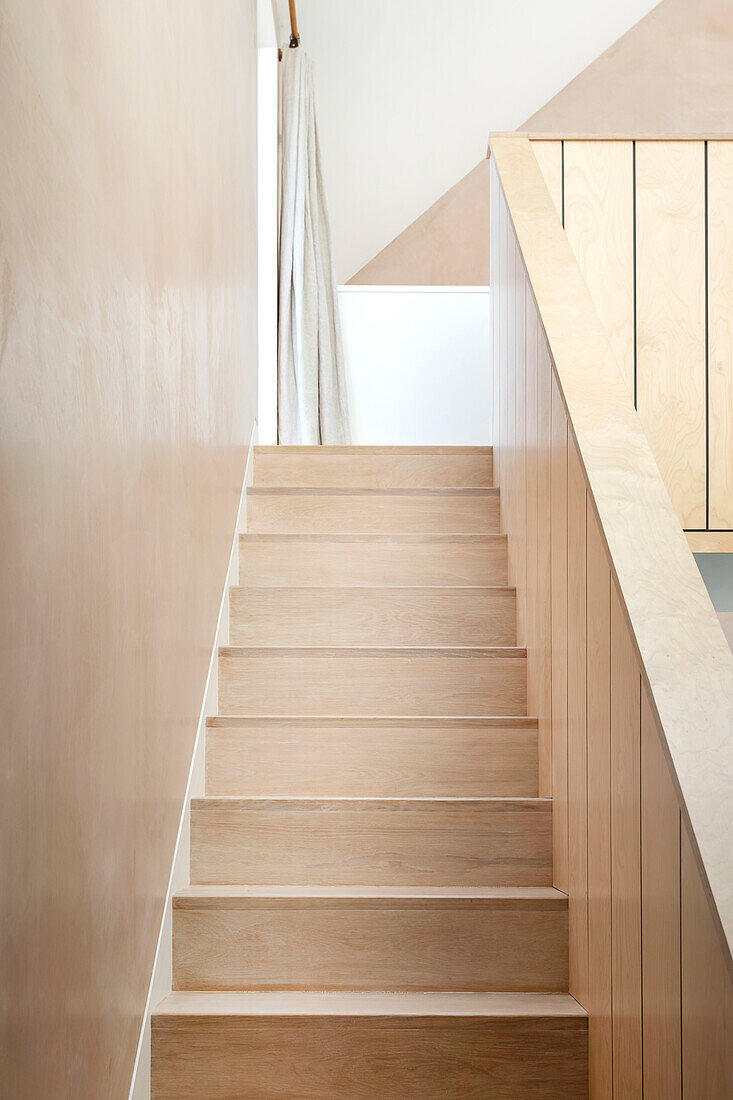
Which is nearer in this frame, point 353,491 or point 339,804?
point 339,804

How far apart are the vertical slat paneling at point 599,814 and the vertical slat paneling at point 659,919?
216mm

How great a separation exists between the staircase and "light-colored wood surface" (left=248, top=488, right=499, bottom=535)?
0.5 inches

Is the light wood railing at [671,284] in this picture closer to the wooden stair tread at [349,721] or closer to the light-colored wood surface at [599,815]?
the wooden stair tread at [349,721]

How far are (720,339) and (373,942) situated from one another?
5.96 feet

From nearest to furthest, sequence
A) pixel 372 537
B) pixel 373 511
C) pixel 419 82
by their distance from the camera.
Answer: pixel 372 537 → pixel 373 511 → pixel 419 82

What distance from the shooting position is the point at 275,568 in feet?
9.18

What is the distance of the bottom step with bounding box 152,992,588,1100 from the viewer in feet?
5.21

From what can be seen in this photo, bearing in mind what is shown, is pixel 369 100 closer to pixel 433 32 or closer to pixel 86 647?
pixel 433 32

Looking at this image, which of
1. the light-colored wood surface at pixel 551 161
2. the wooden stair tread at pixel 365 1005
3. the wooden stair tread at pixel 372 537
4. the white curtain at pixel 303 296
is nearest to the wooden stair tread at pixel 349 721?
the wooden stair tread at pixel 365 1005

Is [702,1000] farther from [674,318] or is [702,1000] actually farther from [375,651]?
[674,318]

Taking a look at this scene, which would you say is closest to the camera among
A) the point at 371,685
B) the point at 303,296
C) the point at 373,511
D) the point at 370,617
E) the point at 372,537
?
the point at 371,685

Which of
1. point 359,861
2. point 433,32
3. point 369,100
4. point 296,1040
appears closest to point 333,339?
point 369,100

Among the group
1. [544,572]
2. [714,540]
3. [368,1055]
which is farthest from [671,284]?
[368,1055]

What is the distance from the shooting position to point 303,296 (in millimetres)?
4078
